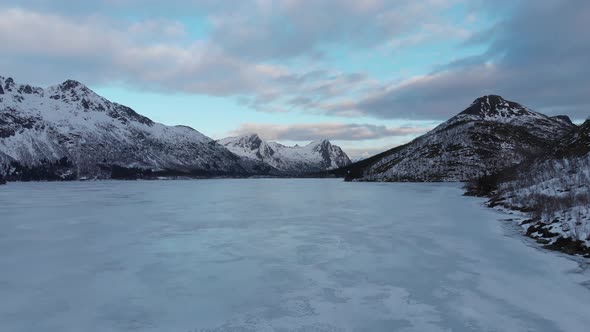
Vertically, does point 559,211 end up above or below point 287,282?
above

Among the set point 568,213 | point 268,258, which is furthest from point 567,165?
point 268,258

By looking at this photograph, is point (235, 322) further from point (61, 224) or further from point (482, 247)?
point (61, 224)

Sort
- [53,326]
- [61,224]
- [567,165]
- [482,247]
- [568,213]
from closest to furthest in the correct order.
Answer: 1. [53,326]
2. [482,247]
3. [568,213]
4. [61,224]
5. [567,165]

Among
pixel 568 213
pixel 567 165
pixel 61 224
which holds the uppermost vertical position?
pixel 567 165

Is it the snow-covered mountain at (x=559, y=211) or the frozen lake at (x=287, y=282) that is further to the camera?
the snow-covered mountain at (x=559, y=211)

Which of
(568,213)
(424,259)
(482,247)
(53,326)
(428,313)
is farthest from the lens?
(568,213)

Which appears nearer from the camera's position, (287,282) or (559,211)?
(287,282)

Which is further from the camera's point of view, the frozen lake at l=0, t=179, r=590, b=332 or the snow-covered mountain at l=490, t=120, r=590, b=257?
the snow-covered mountain at l=490, t=120, r=590, b=257

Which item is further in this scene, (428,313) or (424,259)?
(424,259)

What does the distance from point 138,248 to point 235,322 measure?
14949 mm

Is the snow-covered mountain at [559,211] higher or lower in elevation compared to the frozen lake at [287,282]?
higher

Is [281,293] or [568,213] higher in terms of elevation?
[568,213]

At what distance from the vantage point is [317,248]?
24.6 m

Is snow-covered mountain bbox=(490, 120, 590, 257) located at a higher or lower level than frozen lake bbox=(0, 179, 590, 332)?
higher
